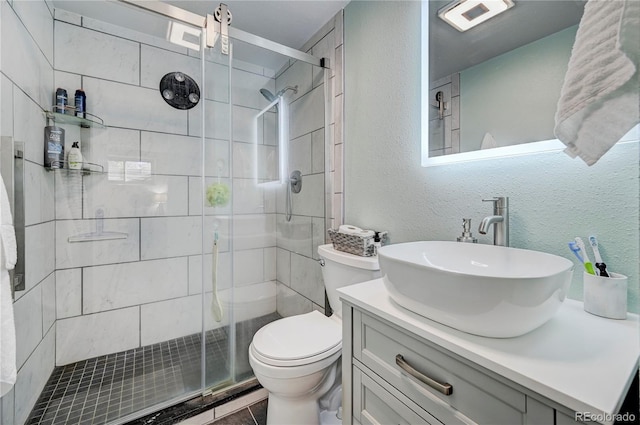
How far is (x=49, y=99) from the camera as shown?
1652 millimetres

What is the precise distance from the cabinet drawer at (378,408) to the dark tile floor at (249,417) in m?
0.83

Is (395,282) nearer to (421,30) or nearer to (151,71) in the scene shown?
(421,30)

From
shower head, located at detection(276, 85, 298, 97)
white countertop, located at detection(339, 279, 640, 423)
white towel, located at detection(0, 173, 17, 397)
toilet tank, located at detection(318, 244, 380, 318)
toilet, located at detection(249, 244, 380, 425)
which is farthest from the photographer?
shower head, located at detection(276, 85, 298, 97)

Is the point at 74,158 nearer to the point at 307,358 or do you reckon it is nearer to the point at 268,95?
the point at 268,95

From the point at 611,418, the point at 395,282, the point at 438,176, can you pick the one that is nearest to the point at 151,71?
the point at 438,176

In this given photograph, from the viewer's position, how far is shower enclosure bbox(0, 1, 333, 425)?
154 cm

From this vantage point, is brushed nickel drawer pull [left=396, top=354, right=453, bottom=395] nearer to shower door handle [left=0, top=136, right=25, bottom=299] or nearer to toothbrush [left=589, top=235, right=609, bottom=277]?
toothbrush [left=589, top=235, right=609, bottom=277]

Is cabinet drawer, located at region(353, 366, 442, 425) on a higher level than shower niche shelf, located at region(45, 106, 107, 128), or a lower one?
lower

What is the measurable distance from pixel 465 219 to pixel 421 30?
91 cm

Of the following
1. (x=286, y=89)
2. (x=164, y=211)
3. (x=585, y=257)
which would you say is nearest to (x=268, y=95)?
(x=286, y=89)

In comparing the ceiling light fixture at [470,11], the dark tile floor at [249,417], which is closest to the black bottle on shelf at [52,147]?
the dark tile floor at [249,417]

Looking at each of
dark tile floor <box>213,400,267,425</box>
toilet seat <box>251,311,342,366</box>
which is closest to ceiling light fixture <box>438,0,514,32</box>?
toilet seat <box>251,311,342,366</box>

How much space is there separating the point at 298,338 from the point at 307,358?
16 cm

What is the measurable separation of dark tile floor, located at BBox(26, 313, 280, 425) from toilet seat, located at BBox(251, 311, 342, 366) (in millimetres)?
400
